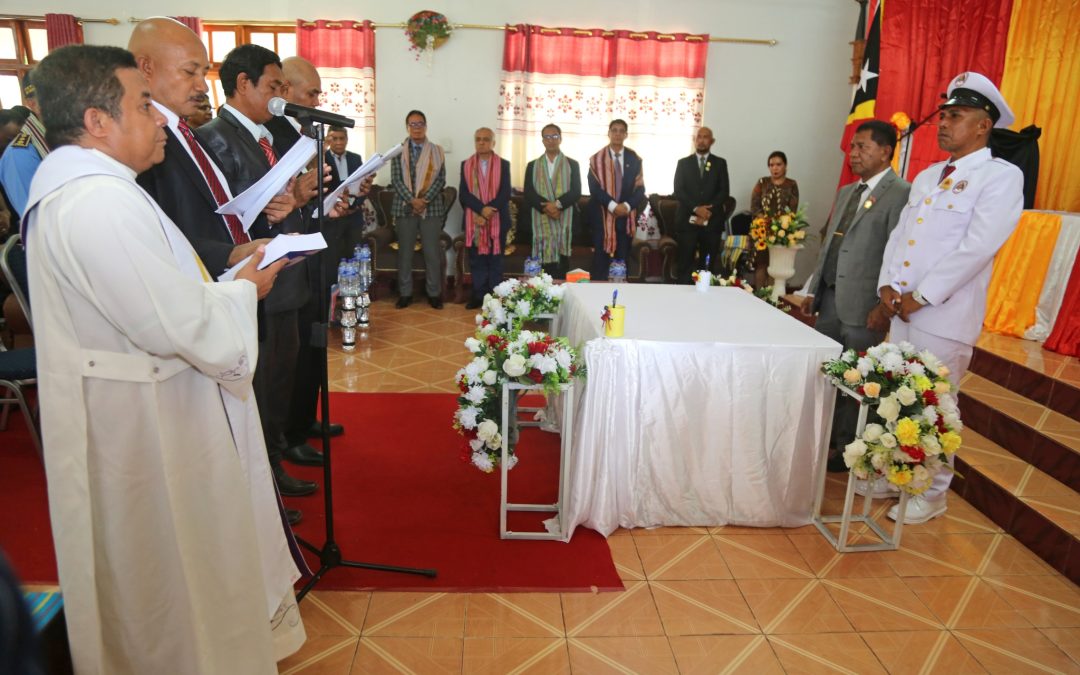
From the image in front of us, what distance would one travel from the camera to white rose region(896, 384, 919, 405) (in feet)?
8.14

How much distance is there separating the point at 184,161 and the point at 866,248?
2938 mm

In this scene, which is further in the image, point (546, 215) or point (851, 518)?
point (546, 215)

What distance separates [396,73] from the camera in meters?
7.53

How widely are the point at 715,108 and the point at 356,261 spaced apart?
4.45 meters

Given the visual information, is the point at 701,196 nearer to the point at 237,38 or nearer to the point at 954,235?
the point at 954,235

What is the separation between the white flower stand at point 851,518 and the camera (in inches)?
106

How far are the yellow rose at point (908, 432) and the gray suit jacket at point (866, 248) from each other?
1.01 m

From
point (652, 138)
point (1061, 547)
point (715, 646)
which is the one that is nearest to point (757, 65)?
point (652, 138)

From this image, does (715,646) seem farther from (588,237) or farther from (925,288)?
(588,237)

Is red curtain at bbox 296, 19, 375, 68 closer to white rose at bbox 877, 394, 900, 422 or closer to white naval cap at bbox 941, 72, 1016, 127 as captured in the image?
white naval cap at bbox 941, 72, 1016, 127

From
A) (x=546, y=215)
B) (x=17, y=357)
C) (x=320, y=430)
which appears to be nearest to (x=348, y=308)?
(x=320, y=430)

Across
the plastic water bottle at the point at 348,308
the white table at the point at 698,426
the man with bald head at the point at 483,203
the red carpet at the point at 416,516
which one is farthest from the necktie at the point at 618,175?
the white table at the point at 698,426

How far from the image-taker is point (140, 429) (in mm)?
1453

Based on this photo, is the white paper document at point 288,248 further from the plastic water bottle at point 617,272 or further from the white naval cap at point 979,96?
the plastic water bottle at point 617,272
